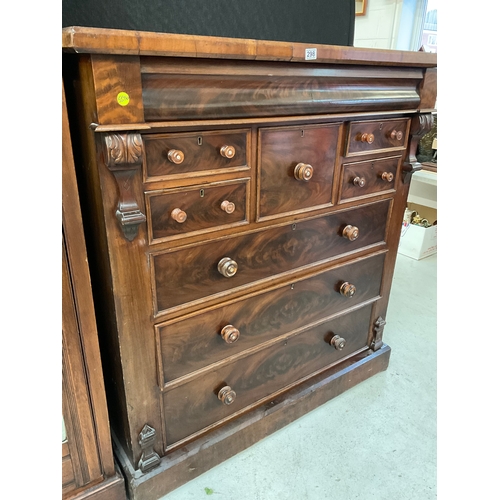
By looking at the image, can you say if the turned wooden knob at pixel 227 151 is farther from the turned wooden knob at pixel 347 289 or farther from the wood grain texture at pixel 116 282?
the turned wooden knob at pixel 347 289

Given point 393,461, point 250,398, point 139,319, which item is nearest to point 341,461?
point 393,461

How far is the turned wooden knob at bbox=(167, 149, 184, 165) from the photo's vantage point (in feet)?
2.81

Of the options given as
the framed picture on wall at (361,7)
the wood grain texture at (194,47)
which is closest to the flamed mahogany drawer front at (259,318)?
the wood grain texture at (194,47)

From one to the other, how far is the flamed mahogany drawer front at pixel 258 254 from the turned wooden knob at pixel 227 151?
0.72ft

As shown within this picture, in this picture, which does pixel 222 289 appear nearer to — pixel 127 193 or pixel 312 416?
pixel 127 193

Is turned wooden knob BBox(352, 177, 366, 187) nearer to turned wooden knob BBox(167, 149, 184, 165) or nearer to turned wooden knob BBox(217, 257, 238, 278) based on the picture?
turned wooden knob BBox(217, 257, 238, 278)

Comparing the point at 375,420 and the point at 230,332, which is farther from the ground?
the point at 230,332

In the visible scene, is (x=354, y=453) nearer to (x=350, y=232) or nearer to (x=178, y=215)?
(x=350, y=232)

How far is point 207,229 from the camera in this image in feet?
3.25

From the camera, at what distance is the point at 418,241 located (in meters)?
2.64

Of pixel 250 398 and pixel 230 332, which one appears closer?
pixel 230 332

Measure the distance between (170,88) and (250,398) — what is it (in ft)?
3.18

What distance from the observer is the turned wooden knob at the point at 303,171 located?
3.53ft

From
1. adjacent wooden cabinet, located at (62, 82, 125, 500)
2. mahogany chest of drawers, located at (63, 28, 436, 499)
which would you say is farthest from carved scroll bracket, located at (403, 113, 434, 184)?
adjacent wooden cabinet, located at (62, 82, 125, 500)
